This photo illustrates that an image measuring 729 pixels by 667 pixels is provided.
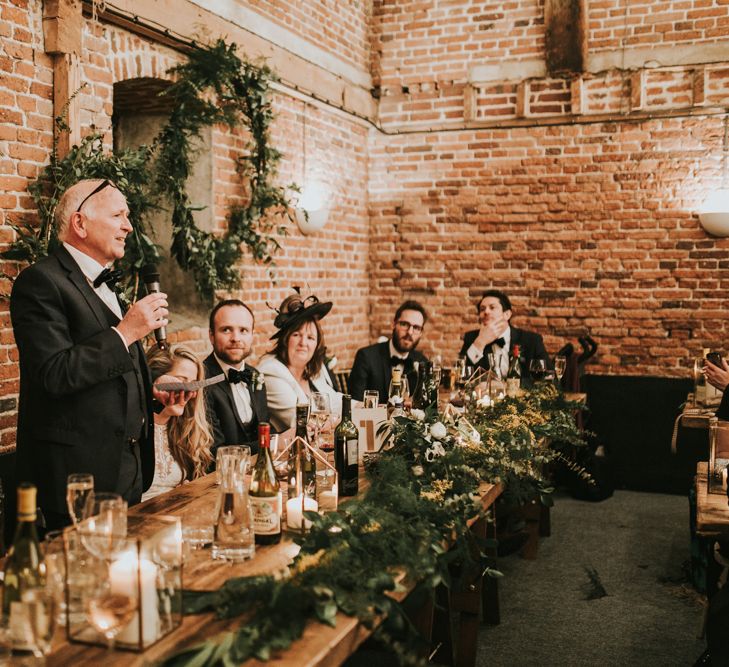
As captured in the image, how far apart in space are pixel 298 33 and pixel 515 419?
11.9 ft

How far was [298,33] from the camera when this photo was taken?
5.66 m

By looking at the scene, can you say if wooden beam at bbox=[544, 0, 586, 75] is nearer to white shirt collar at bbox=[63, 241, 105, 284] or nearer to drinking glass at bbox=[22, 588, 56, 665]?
white shirt collar at bbox=[63, 241, 105, 284]

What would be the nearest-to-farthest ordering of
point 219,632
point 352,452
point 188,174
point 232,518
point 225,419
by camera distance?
point 219,632
point 232,518
point 352,452
point 225,419
point 188,174

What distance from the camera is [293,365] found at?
13.1 ft

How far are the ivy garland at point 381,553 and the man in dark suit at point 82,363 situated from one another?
32.6 inches

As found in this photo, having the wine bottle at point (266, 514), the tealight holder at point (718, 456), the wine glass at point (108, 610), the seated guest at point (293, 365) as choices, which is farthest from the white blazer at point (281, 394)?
the wine glass at point (108, 610)

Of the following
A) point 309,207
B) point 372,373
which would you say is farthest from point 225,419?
point 309,207

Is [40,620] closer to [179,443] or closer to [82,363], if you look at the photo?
[82,363]

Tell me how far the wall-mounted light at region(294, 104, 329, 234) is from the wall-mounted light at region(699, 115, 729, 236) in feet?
9.12

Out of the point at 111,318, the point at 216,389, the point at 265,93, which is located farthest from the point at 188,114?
the point at 111,318

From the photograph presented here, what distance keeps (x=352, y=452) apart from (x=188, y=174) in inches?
103

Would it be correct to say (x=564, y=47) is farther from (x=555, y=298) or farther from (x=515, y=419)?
(x=515, y=419)

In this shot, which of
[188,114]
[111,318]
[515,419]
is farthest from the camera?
[188,114]

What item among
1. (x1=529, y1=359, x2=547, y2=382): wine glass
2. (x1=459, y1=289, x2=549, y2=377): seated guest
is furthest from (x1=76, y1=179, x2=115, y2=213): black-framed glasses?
(x1=459, y1=289, x2=549, y2=377): seated guest
